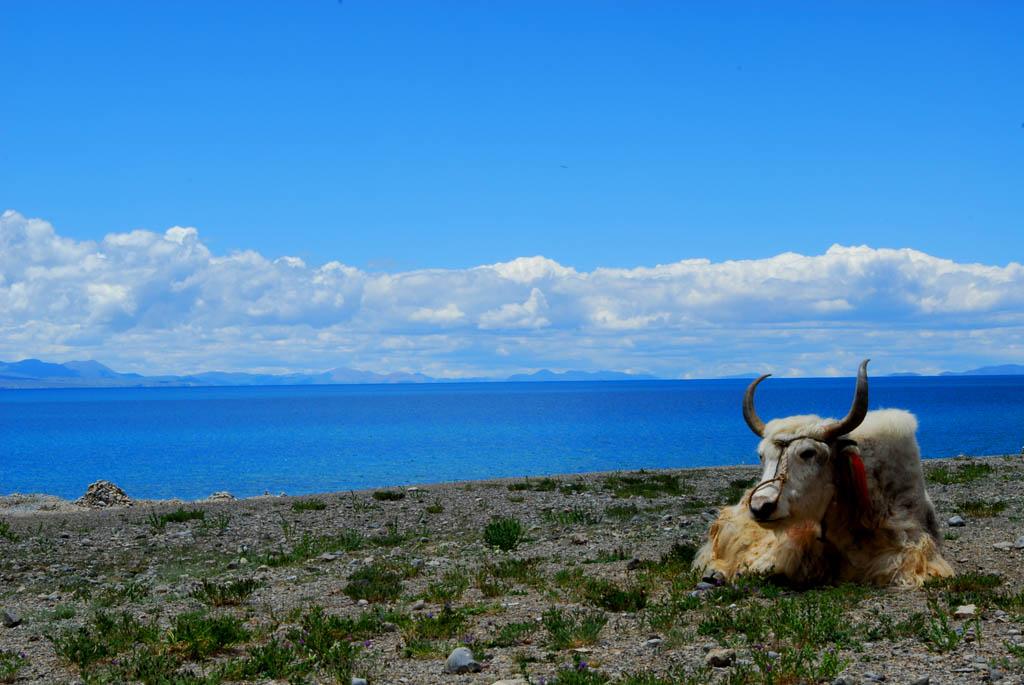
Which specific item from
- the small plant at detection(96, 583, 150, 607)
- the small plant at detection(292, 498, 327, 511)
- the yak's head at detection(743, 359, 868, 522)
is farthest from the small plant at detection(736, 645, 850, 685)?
the small plant at detection(292, 498, 327, 511)

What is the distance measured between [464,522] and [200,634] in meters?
10.0

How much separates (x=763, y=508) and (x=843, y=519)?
1396 mm

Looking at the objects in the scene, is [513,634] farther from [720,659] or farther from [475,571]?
[475,571]

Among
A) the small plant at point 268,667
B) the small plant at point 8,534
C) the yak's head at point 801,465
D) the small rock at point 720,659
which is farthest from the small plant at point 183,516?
the small rock at point 720,659

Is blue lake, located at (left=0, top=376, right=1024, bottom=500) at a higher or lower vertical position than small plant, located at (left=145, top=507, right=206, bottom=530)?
lower

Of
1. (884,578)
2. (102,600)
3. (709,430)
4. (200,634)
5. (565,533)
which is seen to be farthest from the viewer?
(709,430)

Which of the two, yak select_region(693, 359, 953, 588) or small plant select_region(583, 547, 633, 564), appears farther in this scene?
small plant select_region(583, 547, 633, 564)

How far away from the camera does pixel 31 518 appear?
21219 mm

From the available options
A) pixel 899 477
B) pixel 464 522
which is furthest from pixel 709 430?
pixel 899 477

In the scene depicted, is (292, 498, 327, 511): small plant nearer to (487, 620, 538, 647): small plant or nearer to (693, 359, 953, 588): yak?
(693, 359, 953, 588): yak

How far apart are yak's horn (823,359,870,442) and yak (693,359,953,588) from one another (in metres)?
0.01

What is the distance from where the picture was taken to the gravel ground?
732 cm

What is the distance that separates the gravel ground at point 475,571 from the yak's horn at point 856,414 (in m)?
1.76

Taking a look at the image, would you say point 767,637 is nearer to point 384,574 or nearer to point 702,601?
point 702,601
